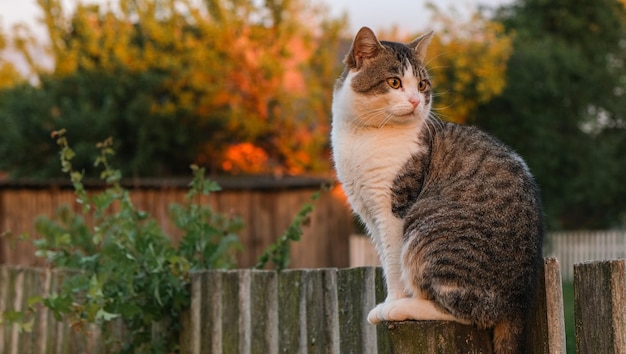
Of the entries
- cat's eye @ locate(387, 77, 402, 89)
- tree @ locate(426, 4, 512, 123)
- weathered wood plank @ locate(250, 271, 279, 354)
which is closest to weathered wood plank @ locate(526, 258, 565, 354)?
cat's eye @ locate(387, 77, 402, 89)

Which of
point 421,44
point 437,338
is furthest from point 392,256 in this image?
point 421,44

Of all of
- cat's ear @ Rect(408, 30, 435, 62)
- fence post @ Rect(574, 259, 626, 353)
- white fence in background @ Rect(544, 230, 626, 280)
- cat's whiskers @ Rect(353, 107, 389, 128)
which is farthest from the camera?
white fence in background @ Rect(544, 230, 626, 280)

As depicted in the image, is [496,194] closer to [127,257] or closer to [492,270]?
[492,270]

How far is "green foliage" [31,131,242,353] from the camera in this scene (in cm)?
456

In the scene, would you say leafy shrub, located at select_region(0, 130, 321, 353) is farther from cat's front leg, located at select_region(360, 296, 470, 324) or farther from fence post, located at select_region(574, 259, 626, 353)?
fence post, located at select_region(574, 259, 626, 353)

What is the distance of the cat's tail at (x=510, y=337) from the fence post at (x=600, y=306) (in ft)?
0.93

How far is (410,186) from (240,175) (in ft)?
58.2

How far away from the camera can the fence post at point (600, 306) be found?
8.81 feet

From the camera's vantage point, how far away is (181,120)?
811 inches

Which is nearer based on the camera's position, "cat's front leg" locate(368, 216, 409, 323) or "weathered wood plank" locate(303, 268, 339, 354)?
"cat's front leg" locate(368, 216, 409, 323)

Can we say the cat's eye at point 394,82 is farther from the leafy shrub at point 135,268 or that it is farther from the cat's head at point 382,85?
the leafy shrub at point 135,268

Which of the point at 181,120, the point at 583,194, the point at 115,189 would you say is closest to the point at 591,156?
the point at 583,194

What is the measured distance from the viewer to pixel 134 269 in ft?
15.3

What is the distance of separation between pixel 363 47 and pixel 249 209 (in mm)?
12798
